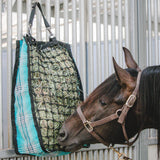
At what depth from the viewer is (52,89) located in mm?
2111

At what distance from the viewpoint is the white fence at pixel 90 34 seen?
235 cm

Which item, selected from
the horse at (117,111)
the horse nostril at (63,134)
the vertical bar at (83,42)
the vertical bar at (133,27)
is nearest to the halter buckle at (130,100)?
the horse at (117,111)

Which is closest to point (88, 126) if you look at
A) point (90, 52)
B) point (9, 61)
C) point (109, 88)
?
point (109, 88)

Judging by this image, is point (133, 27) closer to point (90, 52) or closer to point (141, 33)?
point (141, 33)

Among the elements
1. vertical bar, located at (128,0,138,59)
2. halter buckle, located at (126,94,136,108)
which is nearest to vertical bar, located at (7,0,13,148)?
halter buckle, located at (126,94,136,108)

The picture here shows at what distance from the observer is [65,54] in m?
2.31

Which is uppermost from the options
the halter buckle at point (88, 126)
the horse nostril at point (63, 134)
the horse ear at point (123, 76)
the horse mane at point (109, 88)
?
the horse ear at point (123, 76)

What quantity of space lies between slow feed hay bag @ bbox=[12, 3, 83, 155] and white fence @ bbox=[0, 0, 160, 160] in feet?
0.77

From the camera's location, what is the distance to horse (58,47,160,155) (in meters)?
1.84

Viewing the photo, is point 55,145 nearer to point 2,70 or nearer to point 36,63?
point 36,63

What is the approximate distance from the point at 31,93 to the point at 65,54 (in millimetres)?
424

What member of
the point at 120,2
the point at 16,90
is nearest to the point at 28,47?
the point at 16,90

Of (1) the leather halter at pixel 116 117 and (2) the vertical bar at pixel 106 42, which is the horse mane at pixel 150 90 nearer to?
(1) the leather halter at pixel 116 117

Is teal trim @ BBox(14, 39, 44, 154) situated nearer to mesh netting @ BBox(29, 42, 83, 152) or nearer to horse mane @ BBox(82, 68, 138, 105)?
mesh netting @ BBox(29, 42, 83, 152)
